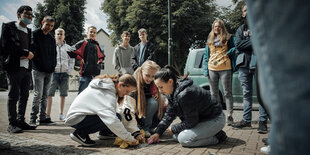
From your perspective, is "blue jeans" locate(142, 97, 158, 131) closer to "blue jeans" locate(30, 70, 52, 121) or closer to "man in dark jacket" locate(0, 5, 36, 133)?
"man in dark jacket" locate(0, 5, 36, 133)

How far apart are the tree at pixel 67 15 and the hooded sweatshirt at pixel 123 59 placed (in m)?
23.9

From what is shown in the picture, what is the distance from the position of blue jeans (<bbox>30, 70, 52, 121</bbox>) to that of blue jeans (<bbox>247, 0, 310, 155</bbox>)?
417 centimetres

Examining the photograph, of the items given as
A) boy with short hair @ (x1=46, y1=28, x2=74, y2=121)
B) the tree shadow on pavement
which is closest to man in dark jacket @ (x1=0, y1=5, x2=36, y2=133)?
boy with short hair @ (x1=46, y1=28, x2=74, y2=121)

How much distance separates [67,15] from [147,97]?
1067 inches

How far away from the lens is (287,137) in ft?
→ 1.37

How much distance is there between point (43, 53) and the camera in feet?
13.1

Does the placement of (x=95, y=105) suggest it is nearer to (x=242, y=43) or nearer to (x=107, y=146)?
(x=107, y=146)

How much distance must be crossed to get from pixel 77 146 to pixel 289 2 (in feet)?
9.14

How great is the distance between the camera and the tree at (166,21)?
1878cm

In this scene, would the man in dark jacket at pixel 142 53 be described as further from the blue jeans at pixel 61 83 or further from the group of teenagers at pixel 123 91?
the blue jeans at pixel 61 83

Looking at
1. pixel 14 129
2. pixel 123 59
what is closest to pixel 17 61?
pixel 14 129

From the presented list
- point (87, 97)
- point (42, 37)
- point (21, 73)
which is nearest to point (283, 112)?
point (87, 97)

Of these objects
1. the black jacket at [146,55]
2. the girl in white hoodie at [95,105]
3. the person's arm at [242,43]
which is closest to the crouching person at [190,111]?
the girl in white hoodie at [95,105]

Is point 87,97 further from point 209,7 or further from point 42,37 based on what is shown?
point 209,7
